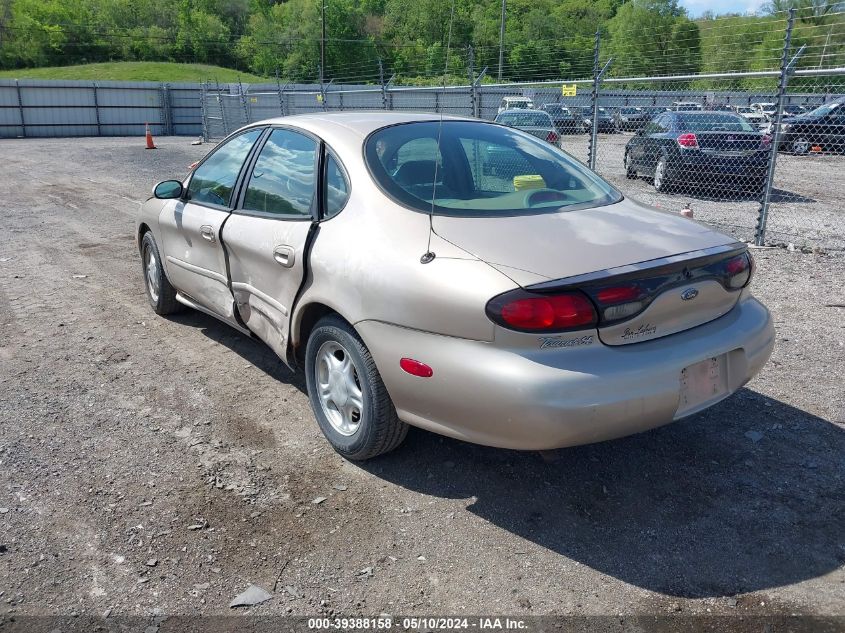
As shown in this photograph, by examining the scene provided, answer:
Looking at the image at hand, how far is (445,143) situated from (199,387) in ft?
6.90

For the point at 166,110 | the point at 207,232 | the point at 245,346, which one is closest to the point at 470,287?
the point at 207,232

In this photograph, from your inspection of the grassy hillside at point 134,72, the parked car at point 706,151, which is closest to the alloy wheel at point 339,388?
the parked car at point 706,151

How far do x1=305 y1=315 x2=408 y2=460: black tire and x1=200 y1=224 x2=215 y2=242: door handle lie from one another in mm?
1250

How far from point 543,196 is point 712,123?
A: 10.3m

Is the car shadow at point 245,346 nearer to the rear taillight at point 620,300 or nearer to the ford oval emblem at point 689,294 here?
the rear taillight at point 620,300

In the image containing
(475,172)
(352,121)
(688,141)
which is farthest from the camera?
(688,141)

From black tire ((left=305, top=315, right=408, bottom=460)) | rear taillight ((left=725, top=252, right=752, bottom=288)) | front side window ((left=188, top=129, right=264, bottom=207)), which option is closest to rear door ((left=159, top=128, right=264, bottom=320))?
front side window ((left=188, top=129, right=264, bottom=207))

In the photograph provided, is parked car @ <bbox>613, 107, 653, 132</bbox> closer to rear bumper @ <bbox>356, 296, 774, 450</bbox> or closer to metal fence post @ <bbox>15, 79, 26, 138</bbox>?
rear bumper @ <bbox>356, 296, 774, 450</bbox>

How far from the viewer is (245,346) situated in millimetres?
5203

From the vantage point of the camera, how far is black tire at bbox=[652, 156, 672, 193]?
41.2 feet

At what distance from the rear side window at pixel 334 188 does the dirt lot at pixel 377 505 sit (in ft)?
3.93

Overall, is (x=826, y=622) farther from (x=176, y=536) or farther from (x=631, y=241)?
(x=176, y=536)

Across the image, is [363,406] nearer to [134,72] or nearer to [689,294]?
[689,294]

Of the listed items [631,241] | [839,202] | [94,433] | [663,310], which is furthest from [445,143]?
[839,202]
